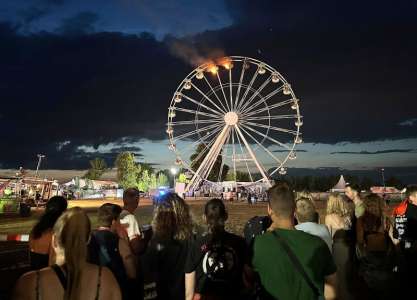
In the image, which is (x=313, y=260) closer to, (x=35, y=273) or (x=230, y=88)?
(x=35, y=273)

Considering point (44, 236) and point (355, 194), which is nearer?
point (44, 236)

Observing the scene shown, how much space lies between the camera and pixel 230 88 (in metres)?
44.2

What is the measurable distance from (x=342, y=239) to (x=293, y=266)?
3.18m

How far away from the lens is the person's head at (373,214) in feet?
21.6

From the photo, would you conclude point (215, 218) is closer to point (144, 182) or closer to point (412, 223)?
point (412, 223)

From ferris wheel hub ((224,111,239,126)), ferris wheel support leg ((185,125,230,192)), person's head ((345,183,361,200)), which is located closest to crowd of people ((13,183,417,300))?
person's head ((345,183,361,200))

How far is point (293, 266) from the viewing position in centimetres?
331

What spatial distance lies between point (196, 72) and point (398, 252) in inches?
1384

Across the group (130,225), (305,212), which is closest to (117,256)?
(130,225)

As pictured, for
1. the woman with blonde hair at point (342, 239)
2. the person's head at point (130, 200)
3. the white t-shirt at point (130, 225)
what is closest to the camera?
the white t-shirt at point (130, 225)

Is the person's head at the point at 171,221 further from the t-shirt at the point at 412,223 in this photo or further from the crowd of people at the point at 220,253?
the t-shirt at the point at 412,223

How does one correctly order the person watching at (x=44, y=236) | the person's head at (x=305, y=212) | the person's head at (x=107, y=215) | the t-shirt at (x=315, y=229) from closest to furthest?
the person's head at (x=107, y=215) < the person watching at (x=44, y=236) < the t-shirt at (x=315, y=229) < the person's head at (x=305, y=212)

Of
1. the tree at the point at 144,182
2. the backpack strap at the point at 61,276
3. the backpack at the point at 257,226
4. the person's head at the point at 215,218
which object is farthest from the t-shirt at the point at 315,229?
the tree at the point at 144,182

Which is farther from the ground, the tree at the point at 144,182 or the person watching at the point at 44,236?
the tree at the point at 144,182
